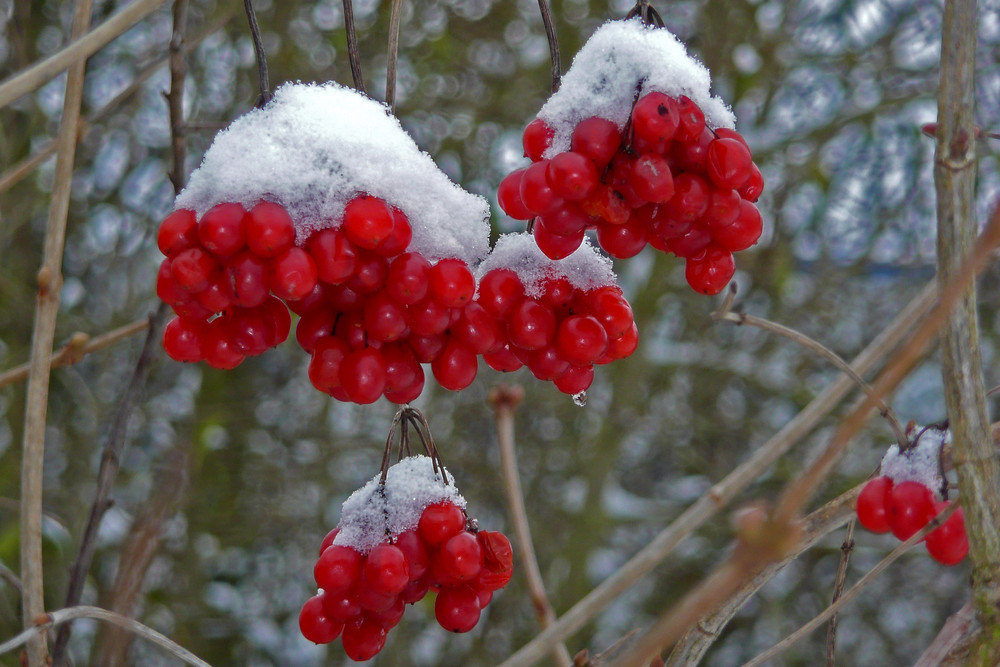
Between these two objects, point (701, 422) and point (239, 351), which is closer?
point (239, 351)

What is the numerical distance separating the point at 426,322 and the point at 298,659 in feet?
6.62

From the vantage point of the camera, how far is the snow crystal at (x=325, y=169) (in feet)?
1.94

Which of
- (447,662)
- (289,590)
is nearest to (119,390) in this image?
(289,590)

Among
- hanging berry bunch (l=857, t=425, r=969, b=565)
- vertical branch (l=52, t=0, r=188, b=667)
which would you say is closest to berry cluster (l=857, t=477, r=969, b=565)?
hanging berry bunch (l=857, t=425, r=969, b=565)

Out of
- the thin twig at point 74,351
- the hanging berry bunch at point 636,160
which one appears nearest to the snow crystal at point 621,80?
the hanging berry bunch at point 636,160

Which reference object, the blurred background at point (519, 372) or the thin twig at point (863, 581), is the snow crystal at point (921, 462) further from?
the blurred background at point (519, 372)

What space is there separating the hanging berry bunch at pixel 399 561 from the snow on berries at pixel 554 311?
11 cm

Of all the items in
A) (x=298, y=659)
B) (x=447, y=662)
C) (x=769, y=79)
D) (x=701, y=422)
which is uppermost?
(x=769, y=79)

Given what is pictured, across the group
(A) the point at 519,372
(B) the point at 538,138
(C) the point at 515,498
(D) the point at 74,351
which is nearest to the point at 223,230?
(B) the point at 538,138

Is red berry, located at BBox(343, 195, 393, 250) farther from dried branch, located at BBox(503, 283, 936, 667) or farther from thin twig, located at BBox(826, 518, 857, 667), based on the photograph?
thin twig, located at BBox(826, 518, 857, 667)

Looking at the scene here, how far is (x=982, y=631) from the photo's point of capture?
48cm

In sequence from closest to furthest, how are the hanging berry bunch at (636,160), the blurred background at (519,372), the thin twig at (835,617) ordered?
the hanging berry bunch at (636,160)
the thin twig at (835,617)
the blurred background at (519,372)

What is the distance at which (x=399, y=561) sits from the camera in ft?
2.17

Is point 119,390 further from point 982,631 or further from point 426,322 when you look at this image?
point 982,631
